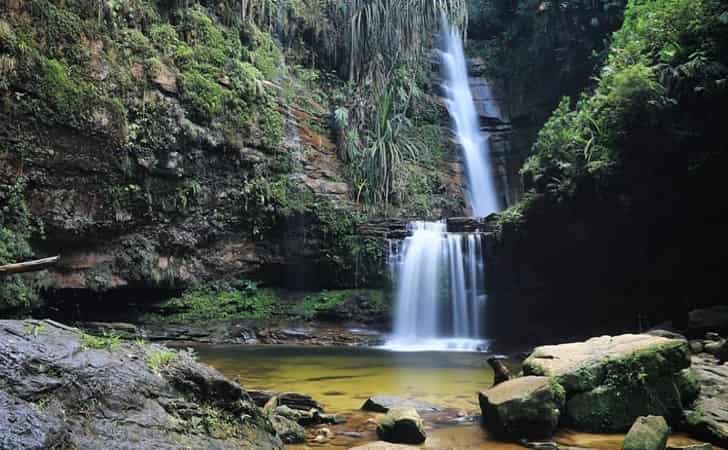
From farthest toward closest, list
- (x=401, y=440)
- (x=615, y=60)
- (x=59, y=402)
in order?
(x=615, y=60)
(x=401, y=440)
(x=59, y=402)

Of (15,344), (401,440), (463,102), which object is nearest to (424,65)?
(463,102)

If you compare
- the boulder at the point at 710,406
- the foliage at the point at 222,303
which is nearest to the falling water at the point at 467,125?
the foliage at the point at 222,303

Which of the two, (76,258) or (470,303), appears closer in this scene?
(76,258)

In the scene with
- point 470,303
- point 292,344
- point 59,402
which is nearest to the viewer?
point 59,402

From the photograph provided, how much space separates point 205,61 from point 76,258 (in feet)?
17.9

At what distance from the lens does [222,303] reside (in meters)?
Result: 13.4

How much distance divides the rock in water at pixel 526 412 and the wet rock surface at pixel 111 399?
6.29ft

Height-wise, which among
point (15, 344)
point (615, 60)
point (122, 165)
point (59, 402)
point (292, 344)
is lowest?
point (292, 344)

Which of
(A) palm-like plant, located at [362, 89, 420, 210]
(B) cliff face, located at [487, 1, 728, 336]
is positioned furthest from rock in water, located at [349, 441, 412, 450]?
(A) palm-like plant, located at [362, 89, 420, 210]

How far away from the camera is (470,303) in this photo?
1302cm

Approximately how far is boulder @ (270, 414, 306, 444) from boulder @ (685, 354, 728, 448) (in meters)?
3.25

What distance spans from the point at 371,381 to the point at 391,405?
185cm

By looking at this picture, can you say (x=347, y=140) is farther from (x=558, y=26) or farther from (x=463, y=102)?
(x=558, y=26)

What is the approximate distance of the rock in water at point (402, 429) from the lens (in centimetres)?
444
